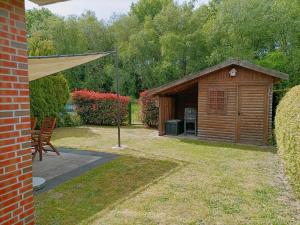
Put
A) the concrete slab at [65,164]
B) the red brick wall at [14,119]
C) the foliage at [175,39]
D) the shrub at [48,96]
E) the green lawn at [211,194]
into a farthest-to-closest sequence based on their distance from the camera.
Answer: the foliage at [175,39], the shrub at [48,96], the concrete slab at [65,164], the green lawn at [211,194], the red brick wall at [14,119]

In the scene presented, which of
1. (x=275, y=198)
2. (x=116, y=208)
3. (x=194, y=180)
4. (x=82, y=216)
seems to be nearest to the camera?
(x=82, y=216)

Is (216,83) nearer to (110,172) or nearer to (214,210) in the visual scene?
(110,172)

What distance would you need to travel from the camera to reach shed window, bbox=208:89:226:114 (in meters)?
9.63

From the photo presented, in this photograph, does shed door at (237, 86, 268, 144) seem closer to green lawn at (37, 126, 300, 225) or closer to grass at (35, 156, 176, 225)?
green lawn at (37, 126, 300, 225)

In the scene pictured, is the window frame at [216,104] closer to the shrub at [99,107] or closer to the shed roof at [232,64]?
the shed roof at [232,64]

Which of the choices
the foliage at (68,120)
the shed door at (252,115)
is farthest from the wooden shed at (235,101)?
the foliage at (68,120)

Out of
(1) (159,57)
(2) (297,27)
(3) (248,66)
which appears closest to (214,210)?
(3) (248,66)

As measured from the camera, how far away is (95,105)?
14508 millimetres

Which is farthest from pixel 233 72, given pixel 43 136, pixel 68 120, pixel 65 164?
pixel 68 120

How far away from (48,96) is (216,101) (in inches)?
324

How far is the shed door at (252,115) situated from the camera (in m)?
8.91

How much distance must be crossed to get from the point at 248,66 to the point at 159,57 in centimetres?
1877

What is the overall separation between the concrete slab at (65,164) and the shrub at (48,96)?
5.19 m

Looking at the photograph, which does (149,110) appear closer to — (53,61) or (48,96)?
(48,96)
